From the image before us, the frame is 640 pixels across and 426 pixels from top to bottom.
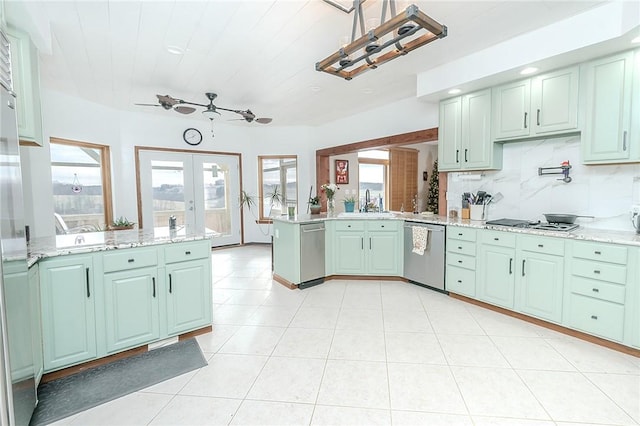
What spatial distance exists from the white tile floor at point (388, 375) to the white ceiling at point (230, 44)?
2.64 m

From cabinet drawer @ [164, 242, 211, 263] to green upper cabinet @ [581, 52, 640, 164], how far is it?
11.3 ft

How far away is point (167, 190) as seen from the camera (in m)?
5.83

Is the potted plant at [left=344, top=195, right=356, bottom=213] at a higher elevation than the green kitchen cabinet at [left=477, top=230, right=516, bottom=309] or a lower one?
higher

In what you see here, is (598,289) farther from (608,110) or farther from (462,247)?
(608,110)

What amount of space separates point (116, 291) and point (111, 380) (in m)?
0.59

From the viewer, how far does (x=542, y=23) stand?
8.41ft

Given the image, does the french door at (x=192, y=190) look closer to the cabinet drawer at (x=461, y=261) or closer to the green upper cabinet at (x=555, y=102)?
the cabinet drawer at (x=461, y=261)

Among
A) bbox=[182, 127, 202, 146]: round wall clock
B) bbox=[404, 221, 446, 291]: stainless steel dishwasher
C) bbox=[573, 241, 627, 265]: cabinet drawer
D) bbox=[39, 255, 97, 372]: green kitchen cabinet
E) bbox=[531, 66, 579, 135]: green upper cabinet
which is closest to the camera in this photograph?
bbox=[39, 255, 97, 372]: green kitchen cabinet

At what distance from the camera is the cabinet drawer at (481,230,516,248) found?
293 cm

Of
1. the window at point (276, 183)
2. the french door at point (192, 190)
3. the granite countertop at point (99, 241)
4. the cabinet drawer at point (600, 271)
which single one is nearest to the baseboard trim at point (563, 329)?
the cabinet drawer at point (600, 271)

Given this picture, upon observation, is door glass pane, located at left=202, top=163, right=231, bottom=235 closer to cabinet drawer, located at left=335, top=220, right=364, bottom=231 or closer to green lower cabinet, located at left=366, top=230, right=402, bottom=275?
cabinet drawer, located at left=335, top=220, right=364, bottom=231

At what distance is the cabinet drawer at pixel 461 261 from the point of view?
3.28 m

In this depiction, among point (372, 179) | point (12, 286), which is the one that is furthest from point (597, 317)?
point (372, 179)

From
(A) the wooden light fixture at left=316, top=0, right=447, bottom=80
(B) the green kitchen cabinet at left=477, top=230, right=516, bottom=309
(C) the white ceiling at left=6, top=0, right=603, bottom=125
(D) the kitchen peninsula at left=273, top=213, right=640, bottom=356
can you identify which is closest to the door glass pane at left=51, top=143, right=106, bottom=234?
(C) the white ceiling at left=6, top=0, right=603, bottom=125
